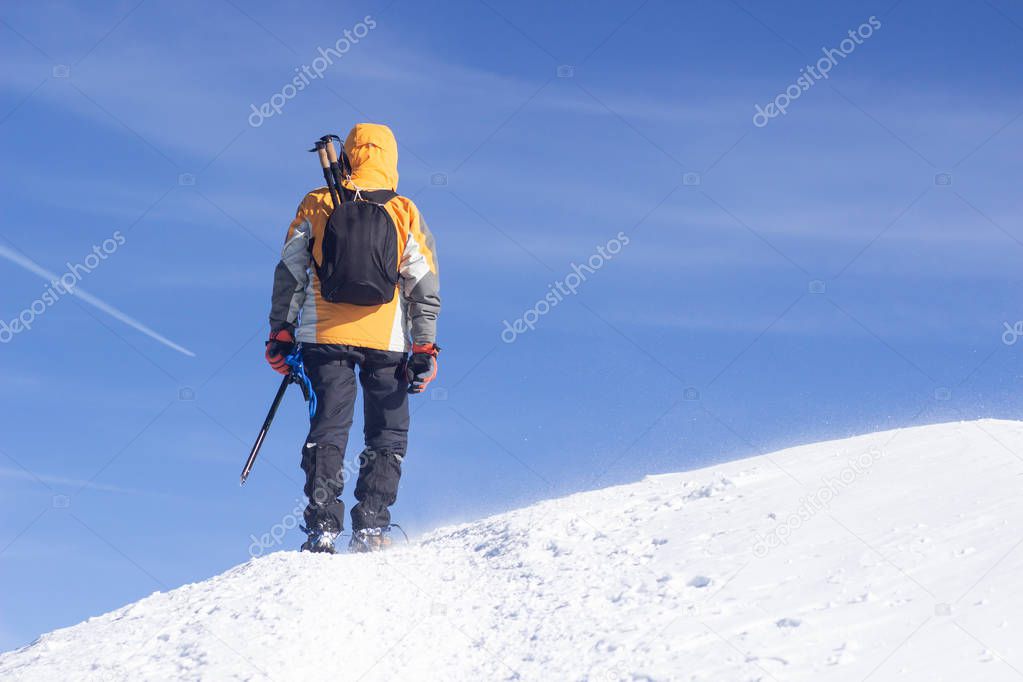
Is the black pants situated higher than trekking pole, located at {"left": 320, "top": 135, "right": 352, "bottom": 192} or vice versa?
trekking pole, located at {"left": 320, "top": 135, "right": 352, "bottom": 192}

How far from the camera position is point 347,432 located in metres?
7.12

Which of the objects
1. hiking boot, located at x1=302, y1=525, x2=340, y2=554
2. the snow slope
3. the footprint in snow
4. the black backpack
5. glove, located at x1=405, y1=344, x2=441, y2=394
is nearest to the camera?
the snow slope

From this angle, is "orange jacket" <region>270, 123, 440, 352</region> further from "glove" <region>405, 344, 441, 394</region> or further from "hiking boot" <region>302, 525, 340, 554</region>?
"hiking boot" <region>302, 525, 340, 554</region>

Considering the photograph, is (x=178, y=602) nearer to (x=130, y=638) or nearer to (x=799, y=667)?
(x=130, y=638)

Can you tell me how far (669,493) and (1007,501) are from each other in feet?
7.18

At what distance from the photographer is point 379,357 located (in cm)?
719

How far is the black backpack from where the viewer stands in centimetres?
687

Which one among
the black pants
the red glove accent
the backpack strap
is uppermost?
the backpack strap

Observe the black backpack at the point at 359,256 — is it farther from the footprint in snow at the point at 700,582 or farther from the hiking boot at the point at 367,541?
the footprint in snow at the point at 700,582

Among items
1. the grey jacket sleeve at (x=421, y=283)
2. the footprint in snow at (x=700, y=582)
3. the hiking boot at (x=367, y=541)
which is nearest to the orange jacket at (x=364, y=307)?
the grey jacket sleeve at (x=421, y=283)

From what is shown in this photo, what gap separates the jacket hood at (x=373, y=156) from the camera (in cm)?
745

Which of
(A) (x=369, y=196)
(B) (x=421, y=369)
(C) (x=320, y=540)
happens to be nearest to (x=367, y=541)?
(C) (x=320, y=540)

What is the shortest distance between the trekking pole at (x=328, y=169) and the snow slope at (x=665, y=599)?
2.55 meters

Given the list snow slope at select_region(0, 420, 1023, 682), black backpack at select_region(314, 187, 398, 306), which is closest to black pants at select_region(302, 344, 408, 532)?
black backpack at select_region(314, 187, 398, 306)
